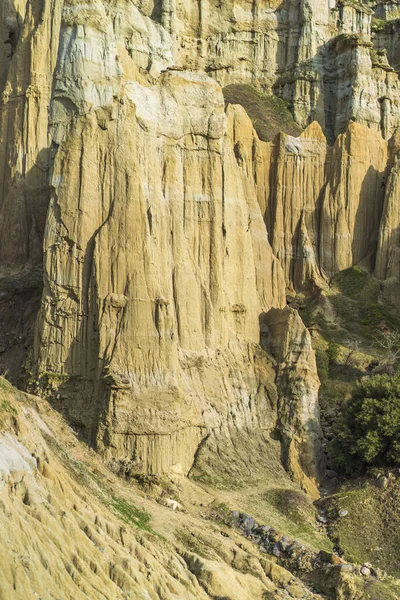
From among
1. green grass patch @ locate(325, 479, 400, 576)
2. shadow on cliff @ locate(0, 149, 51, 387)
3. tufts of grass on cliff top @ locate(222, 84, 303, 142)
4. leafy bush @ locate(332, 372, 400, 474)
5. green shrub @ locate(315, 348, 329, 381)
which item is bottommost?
green grass patch @ locate(325, 479, 400, 576)

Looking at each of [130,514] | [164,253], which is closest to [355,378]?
[164,253]

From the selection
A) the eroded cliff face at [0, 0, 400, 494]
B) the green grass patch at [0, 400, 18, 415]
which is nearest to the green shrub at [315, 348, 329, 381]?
the eroded cliff face at [0, 0, 400, 494]

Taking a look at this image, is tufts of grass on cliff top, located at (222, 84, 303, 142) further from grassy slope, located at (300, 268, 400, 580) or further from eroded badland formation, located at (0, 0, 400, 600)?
grassy slope, located at (300, 268, 400, 580)

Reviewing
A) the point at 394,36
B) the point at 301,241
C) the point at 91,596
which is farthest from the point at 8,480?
the point at 394,36

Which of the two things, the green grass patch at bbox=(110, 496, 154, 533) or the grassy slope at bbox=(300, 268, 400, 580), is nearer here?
the green grass patch at bbox=(110, 496, 154, 533)

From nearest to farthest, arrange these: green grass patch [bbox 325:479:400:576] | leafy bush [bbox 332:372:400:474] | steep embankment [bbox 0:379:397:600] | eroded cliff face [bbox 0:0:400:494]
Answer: steep embankment [bbox 0:379:397:600], green grass patch [bbox 325:479:400:576], eroded cliff face [bbox 0:0:400:494], leafy bush [bbox 332:372:400:474]

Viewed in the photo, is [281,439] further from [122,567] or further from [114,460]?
[122,567]

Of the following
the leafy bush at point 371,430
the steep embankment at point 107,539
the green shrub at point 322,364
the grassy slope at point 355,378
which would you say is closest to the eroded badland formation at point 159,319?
the steep embankment at point 107,539
